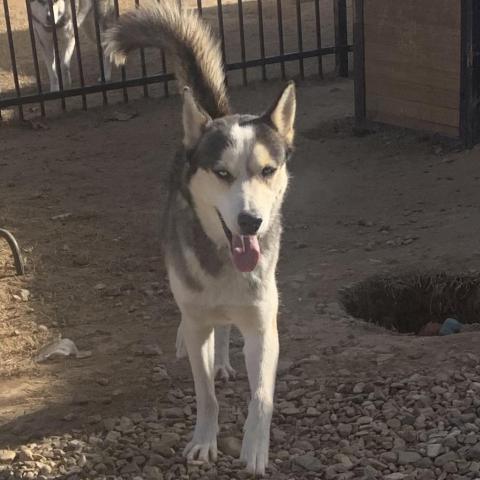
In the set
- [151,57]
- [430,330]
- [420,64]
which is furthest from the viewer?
[151,57]

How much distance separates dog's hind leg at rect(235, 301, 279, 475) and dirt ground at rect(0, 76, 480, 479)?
18 centimetres

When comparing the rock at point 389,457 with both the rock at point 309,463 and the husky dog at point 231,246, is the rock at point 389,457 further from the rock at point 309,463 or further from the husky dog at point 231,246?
the husky dog at point 231,246

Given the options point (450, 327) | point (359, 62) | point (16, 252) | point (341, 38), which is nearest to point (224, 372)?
point (450, 327)

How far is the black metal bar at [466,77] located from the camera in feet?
23.5

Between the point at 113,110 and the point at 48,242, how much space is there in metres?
3.36

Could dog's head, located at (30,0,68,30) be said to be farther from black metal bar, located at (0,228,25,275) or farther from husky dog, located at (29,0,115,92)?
black metal bar, located at (0,228,25,275)

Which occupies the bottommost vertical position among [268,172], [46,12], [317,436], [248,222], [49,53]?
[317,436]

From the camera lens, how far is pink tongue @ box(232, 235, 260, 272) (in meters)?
3.53

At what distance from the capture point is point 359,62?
817 centimetres

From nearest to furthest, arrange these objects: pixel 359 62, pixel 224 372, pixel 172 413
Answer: pixel 172 413 → pixel 224 372 → pixel 359 62

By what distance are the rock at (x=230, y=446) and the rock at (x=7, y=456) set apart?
0.80 meters

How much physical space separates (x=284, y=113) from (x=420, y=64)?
413 centimetres

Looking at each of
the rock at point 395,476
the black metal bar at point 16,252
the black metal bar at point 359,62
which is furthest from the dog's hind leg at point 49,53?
the rock at point 395,476

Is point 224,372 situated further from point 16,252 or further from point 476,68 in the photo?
point 476,68
